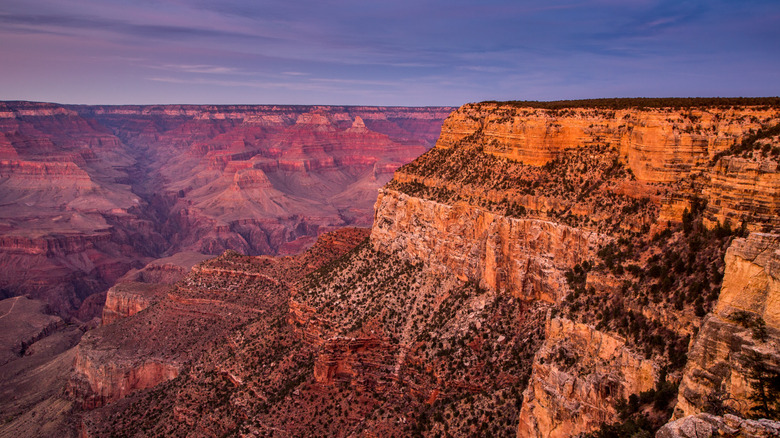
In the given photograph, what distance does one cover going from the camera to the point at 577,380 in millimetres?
25469

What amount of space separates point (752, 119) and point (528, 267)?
15104 mm

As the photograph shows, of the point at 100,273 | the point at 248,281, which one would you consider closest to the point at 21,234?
the point at 100,273

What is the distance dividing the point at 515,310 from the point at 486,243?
539 cm

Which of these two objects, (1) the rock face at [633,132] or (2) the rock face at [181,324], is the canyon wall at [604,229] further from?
(2) the rock face at [181,324]

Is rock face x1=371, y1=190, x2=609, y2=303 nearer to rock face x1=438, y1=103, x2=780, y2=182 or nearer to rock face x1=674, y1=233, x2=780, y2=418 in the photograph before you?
rock face x1=438, y1=103, x2=780, y2=182

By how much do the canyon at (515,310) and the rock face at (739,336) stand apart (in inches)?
2.1

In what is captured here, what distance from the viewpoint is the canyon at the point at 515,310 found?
21.2m

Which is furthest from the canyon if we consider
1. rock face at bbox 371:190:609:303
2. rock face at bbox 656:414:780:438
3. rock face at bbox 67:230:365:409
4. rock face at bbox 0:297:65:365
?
rock face at bbox 0:297:65:365

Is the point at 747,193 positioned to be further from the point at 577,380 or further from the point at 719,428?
the point at 719,428

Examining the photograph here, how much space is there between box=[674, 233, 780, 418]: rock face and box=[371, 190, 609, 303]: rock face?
48.2 feet

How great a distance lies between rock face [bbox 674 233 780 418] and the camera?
15.5 metres

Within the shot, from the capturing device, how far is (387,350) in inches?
1767

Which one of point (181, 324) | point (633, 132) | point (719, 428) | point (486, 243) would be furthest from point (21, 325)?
point (719, 428)

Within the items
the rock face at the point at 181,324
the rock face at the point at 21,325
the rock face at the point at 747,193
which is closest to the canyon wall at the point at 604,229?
the rock face at the point at 747,193
